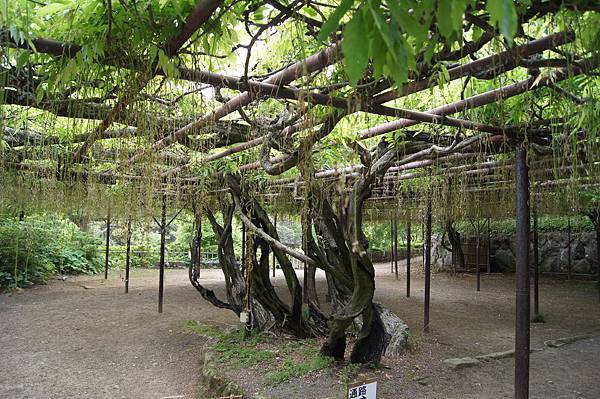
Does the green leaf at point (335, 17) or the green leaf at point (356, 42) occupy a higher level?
the green leaf at point (335, 17)

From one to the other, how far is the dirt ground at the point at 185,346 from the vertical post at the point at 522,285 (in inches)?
29.1

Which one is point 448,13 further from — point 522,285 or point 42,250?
point 42,250

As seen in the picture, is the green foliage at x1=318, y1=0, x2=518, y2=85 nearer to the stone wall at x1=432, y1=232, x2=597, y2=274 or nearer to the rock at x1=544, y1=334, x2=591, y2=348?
the rock at x1=544, y1=334, x2=591, y2=348

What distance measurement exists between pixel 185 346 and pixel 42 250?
799cm

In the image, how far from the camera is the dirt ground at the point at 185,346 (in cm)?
433

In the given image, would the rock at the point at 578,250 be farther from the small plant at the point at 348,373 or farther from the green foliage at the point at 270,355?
the small plant at the point at 348,373

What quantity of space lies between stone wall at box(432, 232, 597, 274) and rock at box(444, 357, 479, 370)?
1052 centimetres

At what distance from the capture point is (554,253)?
47.1 ft

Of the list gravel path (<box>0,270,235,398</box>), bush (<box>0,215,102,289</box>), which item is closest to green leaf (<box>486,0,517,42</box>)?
gravel path (<box>0,270,235,398</box>)

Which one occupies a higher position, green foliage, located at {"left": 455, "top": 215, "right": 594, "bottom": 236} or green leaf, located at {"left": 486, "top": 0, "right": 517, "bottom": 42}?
green leaf, located at {"left": 486, "top": 0, "right": 517, "bottom": 42}

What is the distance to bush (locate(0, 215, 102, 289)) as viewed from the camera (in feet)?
34.5

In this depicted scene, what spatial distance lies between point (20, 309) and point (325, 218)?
6.66 metres

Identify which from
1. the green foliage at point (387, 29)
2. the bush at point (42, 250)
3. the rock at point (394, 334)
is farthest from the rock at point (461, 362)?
the bush at point (42, 250)

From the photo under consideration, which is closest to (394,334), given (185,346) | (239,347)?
(239,347)
